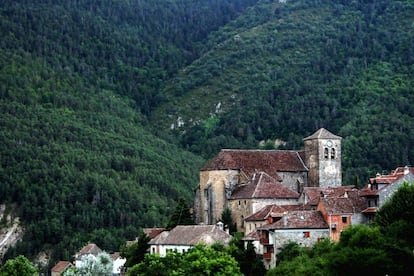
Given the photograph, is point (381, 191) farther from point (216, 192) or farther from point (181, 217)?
point (181, 217)

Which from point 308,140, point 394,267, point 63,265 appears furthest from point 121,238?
point 394,267

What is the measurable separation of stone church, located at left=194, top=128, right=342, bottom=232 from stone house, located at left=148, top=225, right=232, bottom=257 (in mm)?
5581

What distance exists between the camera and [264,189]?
11512cm

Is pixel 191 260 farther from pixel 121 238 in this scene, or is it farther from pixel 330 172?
pixel 121 238

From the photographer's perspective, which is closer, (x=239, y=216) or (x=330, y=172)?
(x=239, y=216)

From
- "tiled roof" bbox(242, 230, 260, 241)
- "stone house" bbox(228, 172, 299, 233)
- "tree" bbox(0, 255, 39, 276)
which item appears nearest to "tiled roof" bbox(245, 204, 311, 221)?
"stone house" bbox(228, 172, 299, 233)

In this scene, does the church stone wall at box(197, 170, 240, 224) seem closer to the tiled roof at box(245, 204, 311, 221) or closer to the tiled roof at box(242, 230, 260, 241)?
the tiled roof at box(245, 204, 311, 221)

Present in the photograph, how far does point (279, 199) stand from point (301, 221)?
53.1 feet

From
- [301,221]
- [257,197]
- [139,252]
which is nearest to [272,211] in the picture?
[257,197]

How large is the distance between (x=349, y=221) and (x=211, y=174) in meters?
27.4

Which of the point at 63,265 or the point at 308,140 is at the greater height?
the point at 308,140

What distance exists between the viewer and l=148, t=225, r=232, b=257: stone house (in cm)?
10812

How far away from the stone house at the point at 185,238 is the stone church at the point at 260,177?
5581 mm

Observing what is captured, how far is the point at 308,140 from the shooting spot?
129 meters
